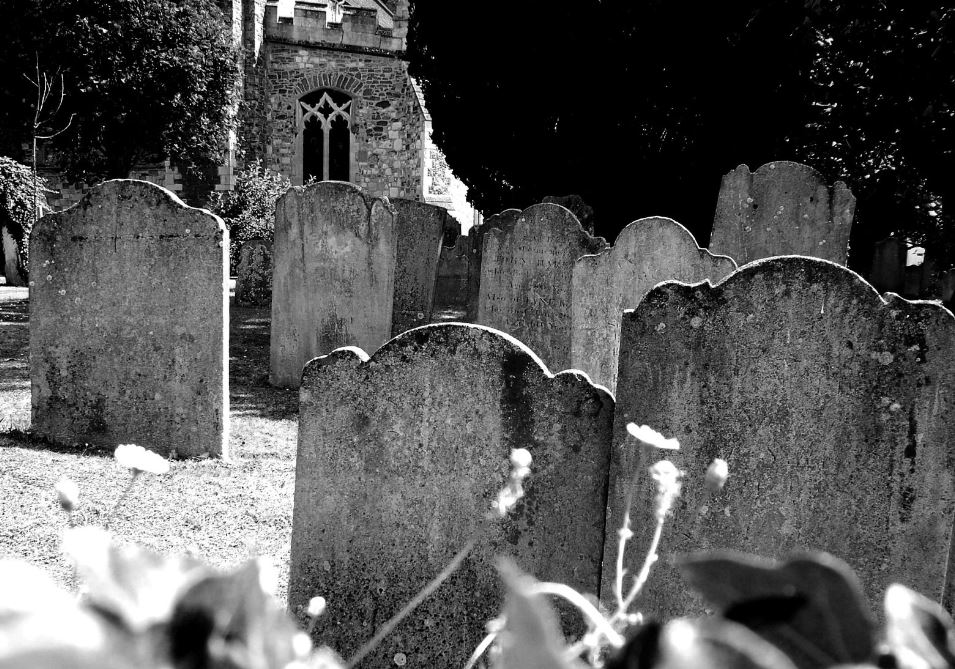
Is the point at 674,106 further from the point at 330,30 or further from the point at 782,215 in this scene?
the point at 330,30

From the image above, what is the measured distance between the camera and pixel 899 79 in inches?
382

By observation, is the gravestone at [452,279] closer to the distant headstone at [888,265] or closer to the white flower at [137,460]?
the distant headstone at [888,265]

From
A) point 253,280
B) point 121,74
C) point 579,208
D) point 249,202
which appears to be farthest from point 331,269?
point 249,202

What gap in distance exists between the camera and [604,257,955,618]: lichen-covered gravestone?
2.62 meters

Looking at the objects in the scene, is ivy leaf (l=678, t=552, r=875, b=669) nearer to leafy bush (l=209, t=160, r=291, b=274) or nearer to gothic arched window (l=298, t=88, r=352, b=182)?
leafy bush (l=209, t=160, r=291, b=274)

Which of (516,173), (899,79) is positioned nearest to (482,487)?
(899,79)

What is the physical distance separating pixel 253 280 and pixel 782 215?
31.9 ft

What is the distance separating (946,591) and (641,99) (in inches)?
421

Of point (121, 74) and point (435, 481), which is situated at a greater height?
point (121, 74)

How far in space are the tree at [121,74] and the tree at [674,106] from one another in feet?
32.1

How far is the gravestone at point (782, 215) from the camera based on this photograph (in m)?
8.41

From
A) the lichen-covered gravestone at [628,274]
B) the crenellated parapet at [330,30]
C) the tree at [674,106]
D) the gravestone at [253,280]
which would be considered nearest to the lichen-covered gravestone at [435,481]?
the lichen-covered gravestone at [628,274]

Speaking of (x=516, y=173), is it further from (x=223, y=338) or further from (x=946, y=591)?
(x=946, y=591)

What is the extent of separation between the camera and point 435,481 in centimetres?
288
